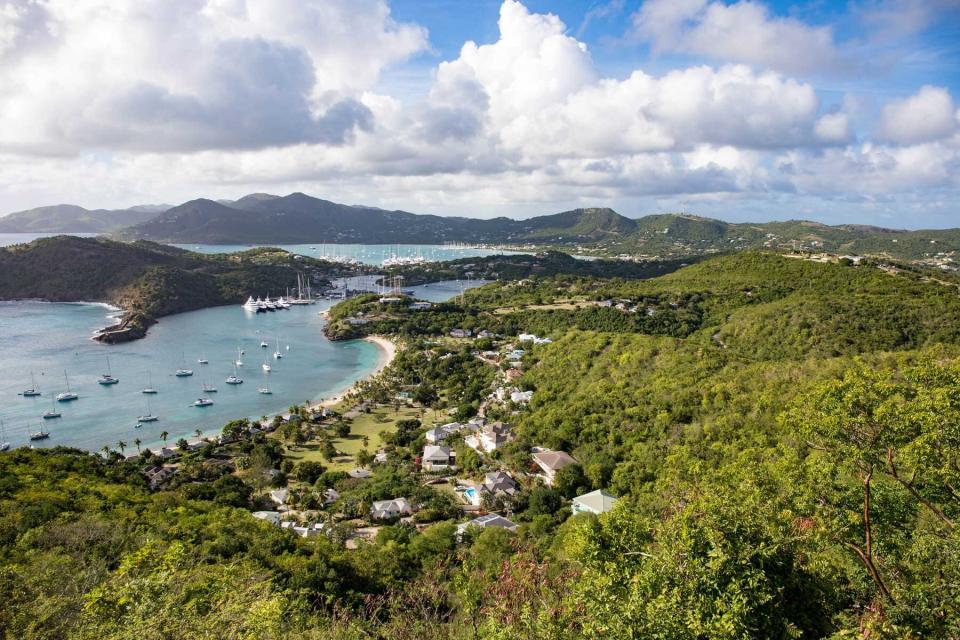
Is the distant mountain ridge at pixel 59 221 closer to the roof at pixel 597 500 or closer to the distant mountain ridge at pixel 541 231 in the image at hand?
the distant mountain ridge at pixel 541 231

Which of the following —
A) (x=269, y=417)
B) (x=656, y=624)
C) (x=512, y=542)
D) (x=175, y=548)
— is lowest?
(x=269, y=417)

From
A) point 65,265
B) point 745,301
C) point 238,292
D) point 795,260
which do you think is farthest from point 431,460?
point 65,265

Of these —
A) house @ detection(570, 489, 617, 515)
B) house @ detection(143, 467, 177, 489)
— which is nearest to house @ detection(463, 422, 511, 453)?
house @ detection(570, 489, 617, 515)

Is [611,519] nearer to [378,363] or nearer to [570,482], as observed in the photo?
[570,482]

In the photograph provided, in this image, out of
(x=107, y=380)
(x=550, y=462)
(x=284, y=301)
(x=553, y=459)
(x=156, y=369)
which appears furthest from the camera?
(x=284, y=301)

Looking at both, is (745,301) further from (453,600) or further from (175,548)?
(175,548)

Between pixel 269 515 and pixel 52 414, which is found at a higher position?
pixel 269 515

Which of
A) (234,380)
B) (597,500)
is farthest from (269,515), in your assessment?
(234,380)
